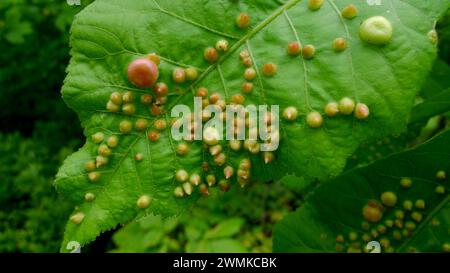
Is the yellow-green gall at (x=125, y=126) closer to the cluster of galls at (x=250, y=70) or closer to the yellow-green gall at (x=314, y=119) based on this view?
the cluster of galls at (x=250, y=70)

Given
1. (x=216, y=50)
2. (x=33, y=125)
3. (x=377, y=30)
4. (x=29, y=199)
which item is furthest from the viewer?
(x=33, y=125)

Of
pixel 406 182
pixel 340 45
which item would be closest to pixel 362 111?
pixel 340 45

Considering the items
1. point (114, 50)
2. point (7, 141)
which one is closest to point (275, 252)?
point (114, 50)

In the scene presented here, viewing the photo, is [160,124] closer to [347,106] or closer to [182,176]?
[182,176]

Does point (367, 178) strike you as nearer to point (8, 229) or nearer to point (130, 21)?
point (130, 21)

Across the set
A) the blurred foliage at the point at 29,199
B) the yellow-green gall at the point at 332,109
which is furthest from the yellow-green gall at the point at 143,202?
the blurred foliage at the point at 29,199
